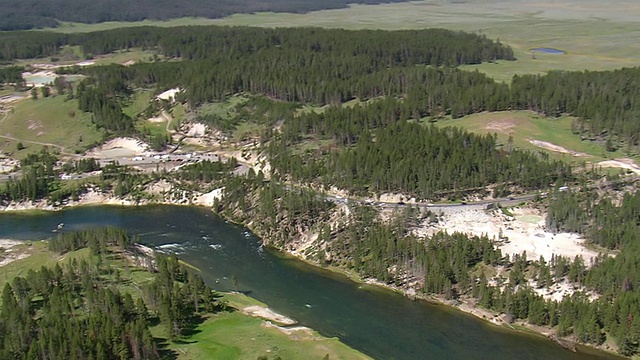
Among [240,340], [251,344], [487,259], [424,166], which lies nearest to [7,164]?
[424,166]

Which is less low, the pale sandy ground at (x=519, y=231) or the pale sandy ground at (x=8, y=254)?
the pale sandy ground at (x=519, y=231)

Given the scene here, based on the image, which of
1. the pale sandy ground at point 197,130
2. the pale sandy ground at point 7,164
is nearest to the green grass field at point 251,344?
the pale sandy ground at point 7,164

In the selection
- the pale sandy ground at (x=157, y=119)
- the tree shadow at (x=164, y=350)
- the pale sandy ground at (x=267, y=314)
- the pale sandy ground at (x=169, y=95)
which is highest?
the pale sandy ground at (x=169, y=95)

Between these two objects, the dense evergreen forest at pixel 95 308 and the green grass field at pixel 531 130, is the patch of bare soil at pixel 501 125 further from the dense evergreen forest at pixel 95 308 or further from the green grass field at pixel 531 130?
the dense evergreen forest at pixel 95 308

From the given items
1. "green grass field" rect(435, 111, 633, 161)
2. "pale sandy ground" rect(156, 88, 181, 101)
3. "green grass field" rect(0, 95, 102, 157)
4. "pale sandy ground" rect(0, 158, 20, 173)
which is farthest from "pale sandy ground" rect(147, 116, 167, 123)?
"green grass field" rect(435, 111, 633, 161)

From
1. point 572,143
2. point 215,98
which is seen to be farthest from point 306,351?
point 215,98

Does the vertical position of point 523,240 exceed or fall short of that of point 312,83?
it falls short

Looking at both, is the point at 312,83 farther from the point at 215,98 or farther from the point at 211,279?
the point at 211,279
